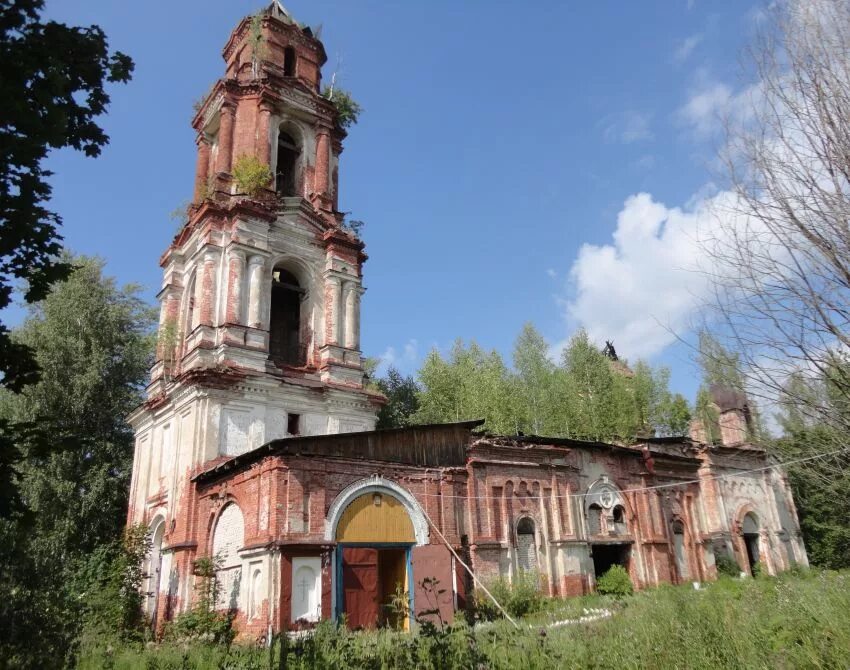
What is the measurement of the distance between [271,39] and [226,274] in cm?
1049

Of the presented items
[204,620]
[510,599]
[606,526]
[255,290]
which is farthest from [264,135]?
[606,526]

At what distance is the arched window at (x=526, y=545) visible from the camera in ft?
59.5

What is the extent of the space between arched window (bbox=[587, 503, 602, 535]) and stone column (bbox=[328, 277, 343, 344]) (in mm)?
9753

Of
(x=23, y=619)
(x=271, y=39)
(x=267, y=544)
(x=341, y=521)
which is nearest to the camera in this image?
(x=23, y=619)

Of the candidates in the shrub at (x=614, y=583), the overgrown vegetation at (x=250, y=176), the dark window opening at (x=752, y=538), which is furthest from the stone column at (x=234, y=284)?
the dark window opening at (x=752, y=538)

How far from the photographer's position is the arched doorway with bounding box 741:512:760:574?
85.8ft

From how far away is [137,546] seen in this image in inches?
726

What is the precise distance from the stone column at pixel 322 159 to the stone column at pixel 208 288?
497 centimetres

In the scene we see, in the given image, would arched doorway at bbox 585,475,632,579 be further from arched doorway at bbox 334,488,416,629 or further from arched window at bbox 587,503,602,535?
arched doorway at bbox 334,488,416,629

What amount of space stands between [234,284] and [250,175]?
405cm

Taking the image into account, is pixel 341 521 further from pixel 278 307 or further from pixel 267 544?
pixel 278 307

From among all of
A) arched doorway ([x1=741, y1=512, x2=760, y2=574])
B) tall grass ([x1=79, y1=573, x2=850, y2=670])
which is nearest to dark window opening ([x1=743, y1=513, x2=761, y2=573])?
arched doorway ([x1=741, y1=512, x2=760, y2=574])

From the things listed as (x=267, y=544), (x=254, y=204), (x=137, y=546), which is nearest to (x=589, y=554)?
(x=267, y=544)

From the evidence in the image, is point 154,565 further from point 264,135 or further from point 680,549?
point 680,549
